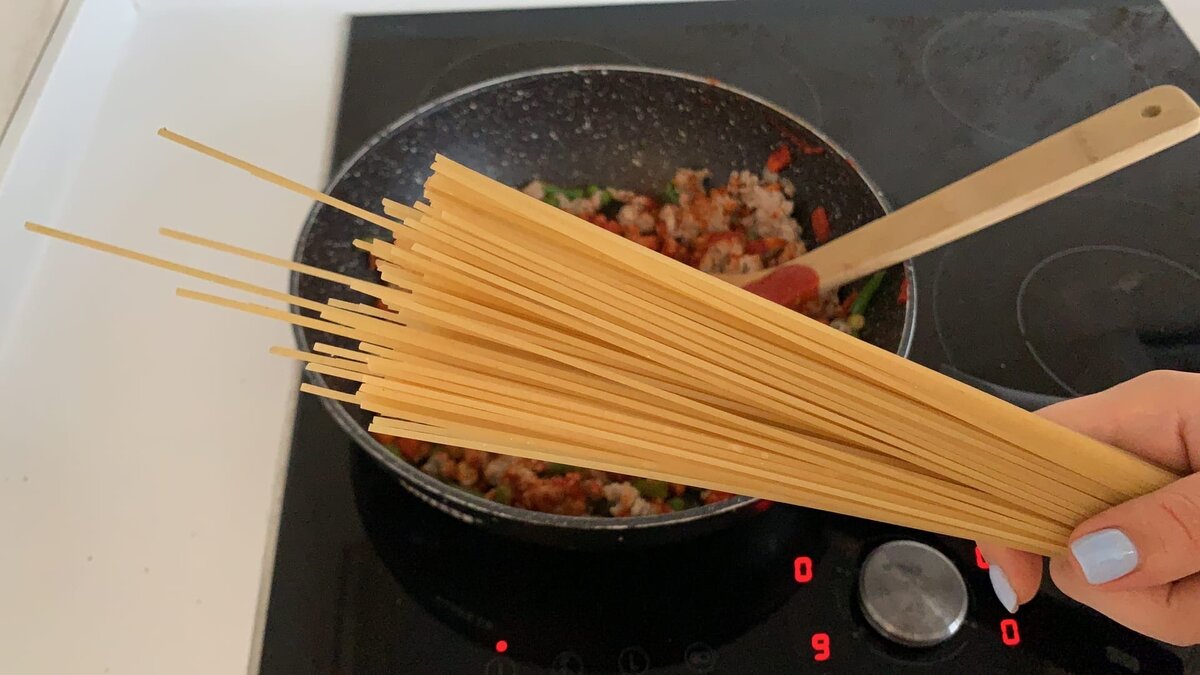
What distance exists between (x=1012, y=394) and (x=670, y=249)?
363mm

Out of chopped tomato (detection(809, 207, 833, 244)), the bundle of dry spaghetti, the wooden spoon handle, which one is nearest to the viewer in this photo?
the bundle of dry spaghetti

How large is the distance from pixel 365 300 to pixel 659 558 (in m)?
0.37

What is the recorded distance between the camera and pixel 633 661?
691 millimetres

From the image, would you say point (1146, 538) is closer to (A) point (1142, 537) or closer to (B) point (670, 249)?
(A) point (1142, 537)

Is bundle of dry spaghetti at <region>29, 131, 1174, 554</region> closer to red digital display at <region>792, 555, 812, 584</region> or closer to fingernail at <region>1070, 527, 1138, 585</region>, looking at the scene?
fingernail at <region>1070, 527, 1138, 585</region>

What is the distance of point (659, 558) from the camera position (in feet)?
2.43

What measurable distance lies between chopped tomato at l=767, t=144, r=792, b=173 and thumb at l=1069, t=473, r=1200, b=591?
494 millimetres

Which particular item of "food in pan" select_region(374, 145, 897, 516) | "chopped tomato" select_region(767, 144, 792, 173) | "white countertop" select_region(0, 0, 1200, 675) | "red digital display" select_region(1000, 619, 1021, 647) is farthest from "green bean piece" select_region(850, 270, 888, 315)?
"white countertop" select_region(0, 0, 1200, 675)

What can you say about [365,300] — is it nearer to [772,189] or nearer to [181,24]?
[772,189]

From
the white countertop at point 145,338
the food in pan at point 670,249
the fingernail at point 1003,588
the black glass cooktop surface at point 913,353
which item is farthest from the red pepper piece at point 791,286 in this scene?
the white countertop at point 145,338

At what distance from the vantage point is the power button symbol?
686 mm

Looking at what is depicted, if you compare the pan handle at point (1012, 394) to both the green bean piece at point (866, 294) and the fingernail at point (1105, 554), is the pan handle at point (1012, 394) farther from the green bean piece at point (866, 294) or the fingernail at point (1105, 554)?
the fingernail at point (1105, 554)

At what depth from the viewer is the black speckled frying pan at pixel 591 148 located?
0.79m

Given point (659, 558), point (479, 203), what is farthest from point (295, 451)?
point (479, 203)
